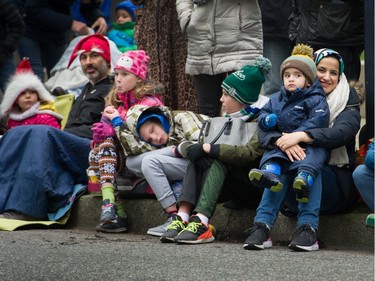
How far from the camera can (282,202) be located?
7.61 metres

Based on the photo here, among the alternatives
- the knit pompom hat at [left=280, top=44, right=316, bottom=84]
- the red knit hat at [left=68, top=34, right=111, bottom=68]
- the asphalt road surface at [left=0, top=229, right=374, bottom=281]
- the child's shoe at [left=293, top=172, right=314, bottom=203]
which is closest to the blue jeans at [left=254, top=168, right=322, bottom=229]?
the child's shoe at [left=293, top=172, right=314, bottom=203]

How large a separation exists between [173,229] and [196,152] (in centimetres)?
56

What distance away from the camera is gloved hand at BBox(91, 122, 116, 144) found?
29.4ft

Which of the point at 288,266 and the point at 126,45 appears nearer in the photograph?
the point at 288,266

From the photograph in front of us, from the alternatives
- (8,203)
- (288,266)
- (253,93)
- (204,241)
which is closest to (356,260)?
(288,266)

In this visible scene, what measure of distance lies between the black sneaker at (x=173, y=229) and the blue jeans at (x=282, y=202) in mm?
624

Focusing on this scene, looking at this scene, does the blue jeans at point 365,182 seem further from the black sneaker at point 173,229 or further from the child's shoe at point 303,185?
the black sneaker at point 173,229

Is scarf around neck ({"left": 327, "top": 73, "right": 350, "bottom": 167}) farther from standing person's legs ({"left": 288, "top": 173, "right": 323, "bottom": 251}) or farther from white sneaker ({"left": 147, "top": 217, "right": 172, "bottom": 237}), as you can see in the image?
white sneaker ({"left": 147, "top": 217, "right": 172, "bottom": 237})

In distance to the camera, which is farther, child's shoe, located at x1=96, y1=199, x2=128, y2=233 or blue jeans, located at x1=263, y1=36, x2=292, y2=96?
blue jeans, located at x1=263, y1=36, x2=292, y2=96

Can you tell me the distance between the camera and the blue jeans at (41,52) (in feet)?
40.4

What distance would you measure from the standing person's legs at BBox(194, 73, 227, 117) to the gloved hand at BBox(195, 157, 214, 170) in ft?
4.68

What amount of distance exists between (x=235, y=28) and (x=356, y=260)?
2853 millimetres

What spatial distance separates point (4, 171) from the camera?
9398 millimetres

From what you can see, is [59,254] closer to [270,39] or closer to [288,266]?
[288,266]
